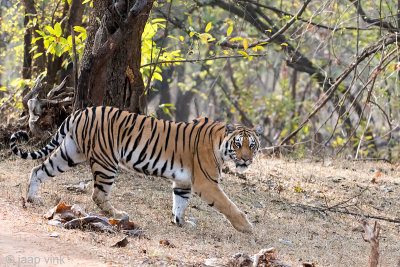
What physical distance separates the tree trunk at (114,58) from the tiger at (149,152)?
55.3 inches

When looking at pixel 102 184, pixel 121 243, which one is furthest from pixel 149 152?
pixel 121 243

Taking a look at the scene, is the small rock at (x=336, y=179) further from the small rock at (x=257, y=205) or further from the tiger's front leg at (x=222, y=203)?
the tiger's front leg at (x=222, y=203)

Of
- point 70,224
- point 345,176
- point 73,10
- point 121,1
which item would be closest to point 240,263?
point 70,224

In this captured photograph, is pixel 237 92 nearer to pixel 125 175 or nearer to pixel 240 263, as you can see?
pixel 125 175

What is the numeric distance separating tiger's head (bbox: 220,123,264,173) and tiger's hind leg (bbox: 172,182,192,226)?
0.59 meters

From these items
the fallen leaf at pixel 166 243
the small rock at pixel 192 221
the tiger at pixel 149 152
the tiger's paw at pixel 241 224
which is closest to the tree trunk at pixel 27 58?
the tiger at pixel 149 152

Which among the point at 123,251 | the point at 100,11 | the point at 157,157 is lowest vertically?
the point at 123,251

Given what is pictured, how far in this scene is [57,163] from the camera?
6.26 m

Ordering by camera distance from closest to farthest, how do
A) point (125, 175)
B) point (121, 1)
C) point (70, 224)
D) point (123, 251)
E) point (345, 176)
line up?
point (123, 251) < point (70, 224) < point (121, 1) < point (125, 175) < point (345, 176)

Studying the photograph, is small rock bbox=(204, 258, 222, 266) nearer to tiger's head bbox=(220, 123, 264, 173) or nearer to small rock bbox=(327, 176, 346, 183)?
tiger's head bbox=(220, 123, 264, 173)

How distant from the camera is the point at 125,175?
800 centimetres

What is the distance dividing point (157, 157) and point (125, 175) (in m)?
1.88

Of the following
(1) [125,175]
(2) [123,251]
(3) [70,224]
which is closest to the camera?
(2) [123,251]

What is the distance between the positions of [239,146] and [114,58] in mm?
2550
